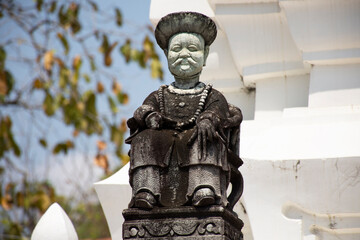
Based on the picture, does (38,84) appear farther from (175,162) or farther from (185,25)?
(175,162)

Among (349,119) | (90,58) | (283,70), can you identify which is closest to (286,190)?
(349,119)

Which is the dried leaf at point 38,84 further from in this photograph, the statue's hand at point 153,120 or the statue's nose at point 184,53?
the statue's hand at point 153,120

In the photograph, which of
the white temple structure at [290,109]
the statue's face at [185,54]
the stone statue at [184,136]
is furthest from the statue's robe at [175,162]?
the white temple structure at [290,109]

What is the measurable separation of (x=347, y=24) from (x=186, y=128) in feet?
10.6

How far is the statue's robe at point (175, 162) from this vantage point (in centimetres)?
687

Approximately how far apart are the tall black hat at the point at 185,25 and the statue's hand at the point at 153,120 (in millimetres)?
716

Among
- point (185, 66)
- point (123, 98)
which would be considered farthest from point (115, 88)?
point (185, 66)

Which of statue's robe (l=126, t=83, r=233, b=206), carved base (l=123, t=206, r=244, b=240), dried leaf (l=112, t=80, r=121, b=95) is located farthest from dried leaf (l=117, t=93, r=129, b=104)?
carved base (l=123, t=206, r=244, b=240)

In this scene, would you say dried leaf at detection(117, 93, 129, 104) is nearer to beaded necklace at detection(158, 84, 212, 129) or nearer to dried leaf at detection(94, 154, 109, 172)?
dried leaf at detection(94, 154, 109, 172)

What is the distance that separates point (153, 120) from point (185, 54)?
623 millimetres

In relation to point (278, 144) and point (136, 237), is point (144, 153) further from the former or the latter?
point (278, 144)

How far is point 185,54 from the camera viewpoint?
7.35 metres

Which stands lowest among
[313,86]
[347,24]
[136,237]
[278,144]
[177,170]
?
[136,237]

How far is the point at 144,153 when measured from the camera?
6988 mm
